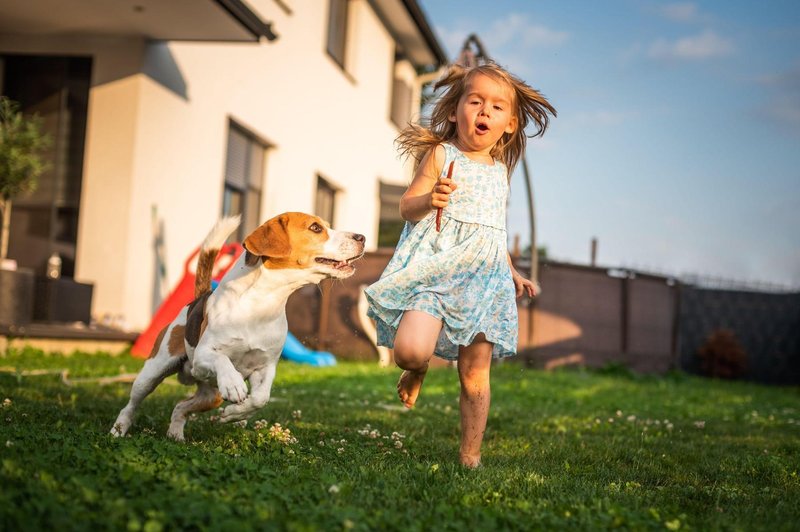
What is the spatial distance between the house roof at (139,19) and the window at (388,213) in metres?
11.2

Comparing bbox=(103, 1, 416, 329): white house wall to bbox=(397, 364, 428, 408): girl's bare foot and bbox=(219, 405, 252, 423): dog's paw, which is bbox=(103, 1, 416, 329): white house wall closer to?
bbox=(219, 405, 252, 423): dog's paw

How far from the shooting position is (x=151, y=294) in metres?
11.0

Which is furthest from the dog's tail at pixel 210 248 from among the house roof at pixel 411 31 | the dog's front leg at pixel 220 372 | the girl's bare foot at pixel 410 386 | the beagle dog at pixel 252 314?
the house roof at pixel 411 31

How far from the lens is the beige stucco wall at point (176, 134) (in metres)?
10.3

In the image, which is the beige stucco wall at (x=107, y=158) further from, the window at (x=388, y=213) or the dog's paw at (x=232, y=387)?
the window at (x=388, y=213)

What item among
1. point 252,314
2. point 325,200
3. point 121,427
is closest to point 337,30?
point 325,200

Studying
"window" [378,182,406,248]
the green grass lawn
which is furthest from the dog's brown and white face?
"window" [378,182,406,248]

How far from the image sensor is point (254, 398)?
14.0 feet

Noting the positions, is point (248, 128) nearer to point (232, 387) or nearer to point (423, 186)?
point (423, 186)

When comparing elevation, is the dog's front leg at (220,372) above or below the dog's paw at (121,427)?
above

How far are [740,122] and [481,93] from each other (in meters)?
12.2

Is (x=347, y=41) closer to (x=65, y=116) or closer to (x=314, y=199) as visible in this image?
(x=314, y=199)

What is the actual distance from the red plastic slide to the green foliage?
194cm

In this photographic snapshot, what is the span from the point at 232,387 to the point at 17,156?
20.8 feet
